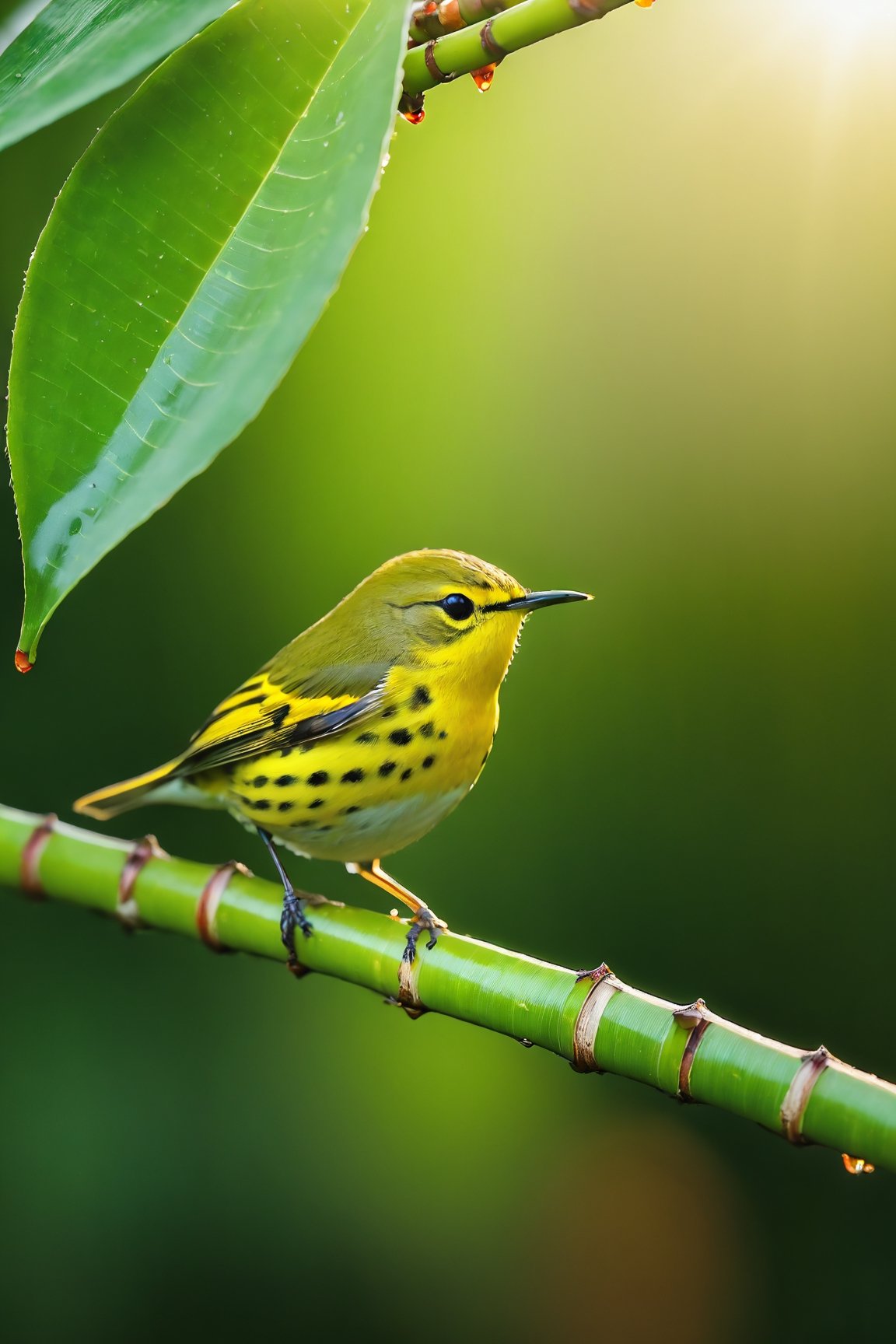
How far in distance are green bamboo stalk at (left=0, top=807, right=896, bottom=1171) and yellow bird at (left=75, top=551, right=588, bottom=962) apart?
24cm

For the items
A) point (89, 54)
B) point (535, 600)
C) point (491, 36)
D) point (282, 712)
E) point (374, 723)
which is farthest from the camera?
point (282, 712)

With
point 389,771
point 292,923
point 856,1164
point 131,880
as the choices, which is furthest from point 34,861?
point 856,1164

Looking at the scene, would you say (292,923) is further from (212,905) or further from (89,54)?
(89,54)

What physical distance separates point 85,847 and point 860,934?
1.81 m

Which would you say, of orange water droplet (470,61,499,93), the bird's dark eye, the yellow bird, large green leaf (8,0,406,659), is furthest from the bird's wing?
large green leaf (8,0,406,659)

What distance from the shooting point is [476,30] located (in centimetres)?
76

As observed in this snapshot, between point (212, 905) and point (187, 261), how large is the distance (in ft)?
2.22

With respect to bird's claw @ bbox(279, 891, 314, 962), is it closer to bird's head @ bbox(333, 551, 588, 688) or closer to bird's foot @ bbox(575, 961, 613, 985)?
bird's foot @ bbox(575, 961, 613, 985)

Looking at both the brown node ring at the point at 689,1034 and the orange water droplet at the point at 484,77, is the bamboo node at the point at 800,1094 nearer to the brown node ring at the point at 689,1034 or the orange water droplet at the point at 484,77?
the brown node ring at the point at 689,1034

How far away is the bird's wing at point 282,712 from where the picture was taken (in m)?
1.55

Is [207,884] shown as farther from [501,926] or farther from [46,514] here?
[501,926]

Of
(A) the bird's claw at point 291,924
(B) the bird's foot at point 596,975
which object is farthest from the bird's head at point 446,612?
(B) the bird's foot at point 596,975

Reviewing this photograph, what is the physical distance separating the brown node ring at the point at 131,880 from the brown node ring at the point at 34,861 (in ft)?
0.26

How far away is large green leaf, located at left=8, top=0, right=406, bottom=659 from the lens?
52 cm
